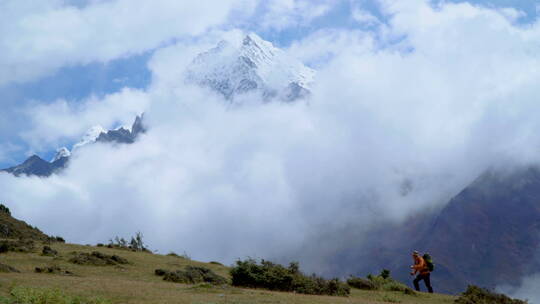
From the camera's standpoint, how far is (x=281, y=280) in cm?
2116

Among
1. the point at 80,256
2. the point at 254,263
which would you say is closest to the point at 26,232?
the point at 80,256

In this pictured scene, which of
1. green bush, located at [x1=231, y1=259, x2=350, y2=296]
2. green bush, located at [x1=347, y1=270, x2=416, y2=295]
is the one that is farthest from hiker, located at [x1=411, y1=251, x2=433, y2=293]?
green bush, located at [x1=231, y1=259, x2=350, y2=296]

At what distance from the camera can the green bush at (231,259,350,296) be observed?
66.9 feet

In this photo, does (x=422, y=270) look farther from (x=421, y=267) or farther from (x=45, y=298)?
(x=45, y=298)

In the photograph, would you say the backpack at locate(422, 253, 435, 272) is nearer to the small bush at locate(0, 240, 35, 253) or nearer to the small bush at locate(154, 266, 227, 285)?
the small bush at locate(154, 266, 227, 285)

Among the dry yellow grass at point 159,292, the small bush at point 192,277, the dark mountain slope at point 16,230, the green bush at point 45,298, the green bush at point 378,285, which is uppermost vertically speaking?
the dark mountain slope at point 16,230

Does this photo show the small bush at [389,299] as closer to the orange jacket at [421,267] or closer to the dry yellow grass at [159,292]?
the dry yellow grass at [159,292]

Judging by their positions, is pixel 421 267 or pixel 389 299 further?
pixel 421 267

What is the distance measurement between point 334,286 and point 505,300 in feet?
21.5

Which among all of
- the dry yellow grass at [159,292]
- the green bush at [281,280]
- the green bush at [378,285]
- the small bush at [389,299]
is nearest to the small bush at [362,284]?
the green bush at [378,285]

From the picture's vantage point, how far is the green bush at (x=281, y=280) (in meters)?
20.4

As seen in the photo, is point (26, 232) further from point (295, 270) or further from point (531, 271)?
point (531, 271)

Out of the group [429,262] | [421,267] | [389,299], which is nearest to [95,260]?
[389,299]

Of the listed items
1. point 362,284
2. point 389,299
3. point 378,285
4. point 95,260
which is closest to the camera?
point 389,299
